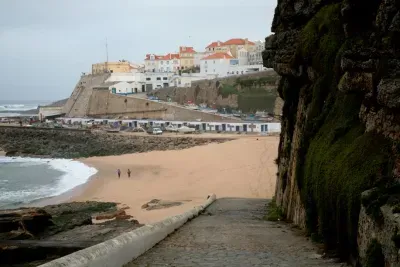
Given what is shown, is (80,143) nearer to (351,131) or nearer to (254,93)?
(254,93)

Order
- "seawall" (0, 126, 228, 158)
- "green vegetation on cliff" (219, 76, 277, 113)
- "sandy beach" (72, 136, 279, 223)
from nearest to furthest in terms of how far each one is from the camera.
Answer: "sandy beach" (72, 136, 279, 223) → "seawall" (0, 126, 228, 158) → "green vegetation on cliff" (219, 76, 277, 113)

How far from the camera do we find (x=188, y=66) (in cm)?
12000

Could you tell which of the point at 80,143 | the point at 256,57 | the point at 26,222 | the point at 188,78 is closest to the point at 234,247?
the point at 26,222

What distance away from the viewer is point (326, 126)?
1108 cm

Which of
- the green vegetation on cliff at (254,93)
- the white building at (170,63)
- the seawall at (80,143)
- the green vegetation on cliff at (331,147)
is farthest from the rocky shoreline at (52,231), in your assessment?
the white building at (170,63)

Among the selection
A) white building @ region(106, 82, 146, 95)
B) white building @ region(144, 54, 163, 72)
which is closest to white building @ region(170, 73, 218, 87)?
white building @ region(106, 82, 146, 95)

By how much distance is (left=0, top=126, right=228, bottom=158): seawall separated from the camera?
54812mm

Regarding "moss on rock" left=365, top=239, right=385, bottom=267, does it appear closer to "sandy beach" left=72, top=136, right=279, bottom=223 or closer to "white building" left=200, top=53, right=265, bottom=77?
"sandy beach" left=72, top=136, right=279, bottom=223

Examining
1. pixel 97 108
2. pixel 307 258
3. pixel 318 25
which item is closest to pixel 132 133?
pixel 97 108

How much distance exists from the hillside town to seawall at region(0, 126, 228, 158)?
3375cm

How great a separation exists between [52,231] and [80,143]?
4780cm

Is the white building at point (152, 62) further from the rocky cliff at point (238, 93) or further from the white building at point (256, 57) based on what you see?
the rocky cliff at point (238, 93)

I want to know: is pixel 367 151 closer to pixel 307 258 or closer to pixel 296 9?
pixel 307 258

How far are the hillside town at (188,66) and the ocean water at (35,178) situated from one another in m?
54.6
